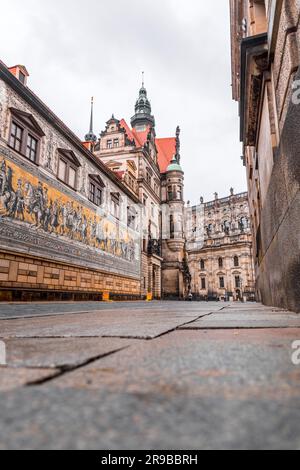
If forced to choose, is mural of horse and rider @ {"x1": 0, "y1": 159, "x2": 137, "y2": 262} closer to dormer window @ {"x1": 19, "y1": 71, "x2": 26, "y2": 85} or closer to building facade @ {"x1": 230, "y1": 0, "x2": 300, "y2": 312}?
dormer window @ {"x1": 19, "y1": 71, "x2": 26, "y2": 85}

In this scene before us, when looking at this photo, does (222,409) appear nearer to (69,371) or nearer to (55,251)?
(69,371)

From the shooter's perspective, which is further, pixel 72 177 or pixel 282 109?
pixel 72 177

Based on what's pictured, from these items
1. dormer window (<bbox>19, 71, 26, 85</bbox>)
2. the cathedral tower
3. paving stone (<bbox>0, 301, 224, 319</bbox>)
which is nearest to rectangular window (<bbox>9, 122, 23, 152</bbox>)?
dormer window (<bbox>19, 71, 26, 85</bbox>)

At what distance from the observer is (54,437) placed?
1.24ft

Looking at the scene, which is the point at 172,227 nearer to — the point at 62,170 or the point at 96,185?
the point at 96,185

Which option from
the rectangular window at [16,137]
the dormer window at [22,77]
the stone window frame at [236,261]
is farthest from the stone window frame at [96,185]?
the stone window frame at [236,261]

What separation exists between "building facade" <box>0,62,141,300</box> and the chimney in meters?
0.04

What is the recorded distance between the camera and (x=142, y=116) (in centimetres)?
4194

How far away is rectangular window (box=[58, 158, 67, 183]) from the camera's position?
539 inches

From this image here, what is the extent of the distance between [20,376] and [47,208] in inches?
475

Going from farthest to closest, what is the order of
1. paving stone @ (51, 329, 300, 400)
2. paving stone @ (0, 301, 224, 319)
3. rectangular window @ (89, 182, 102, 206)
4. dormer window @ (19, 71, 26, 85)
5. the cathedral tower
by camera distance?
the cathedral tower → rectangular window @ (89, 182, 102, 206) → dormer window @ (19, 71, 26, 85) → paving stone @ (0, 301, 224, 319) → paving stone @ (51, 329, 300, 400)

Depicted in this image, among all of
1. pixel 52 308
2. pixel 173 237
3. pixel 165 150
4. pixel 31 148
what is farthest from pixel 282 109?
pixel 165 150

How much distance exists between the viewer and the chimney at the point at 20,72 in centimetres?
1223


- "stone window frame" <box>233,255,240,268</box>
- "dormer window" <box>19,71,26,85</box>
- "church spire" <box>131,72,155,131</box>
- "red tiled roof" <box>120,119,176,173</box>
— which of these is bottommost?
"stone window frame" <box>233,255,240,268</box>
